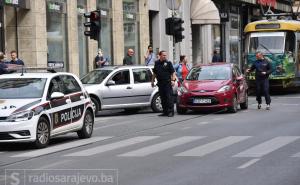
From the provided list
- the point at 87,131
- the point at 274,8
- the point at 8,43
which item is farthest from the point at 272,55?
the point at 274,8

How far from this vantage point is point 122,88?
23062 mm

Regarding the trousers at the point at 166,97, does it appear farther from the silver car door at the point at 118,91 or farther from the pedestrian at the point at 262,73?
the pedestrian at the point at 262,73

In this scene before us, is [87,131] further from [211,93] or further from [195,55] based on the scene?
[195,55]

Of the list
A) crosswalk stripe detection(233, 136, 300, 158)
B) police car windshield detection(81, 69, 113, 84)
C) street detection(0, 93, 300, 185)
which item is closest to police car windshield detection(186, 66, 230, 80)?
police car windshield detection(81, 69, 113, 84)

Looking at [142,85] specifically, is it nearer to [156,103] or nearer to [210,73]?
[156,103]

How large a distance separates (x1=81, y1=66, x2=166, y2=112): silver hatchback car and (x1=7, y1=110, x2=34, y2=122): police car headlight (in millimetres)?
8321

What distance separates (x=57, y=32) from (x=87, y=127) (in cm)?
1426

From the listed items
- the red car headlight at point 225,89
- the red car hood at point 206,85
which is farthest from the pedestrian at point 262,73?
the red car headlight at point 225,89

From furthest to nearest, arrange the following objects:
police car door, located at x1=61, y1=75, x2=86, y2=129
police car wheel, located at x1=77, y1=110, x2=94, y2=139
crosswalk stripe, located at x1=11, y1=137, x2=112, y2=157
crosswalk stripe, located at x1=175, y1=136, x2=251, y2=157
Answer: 1. police car wheel, located at x1=77, y1=110, x2=94, y2=139
2. police car door, located at x1=61, y1=75, x2=86, y2=129
3. crosswalk stripe, located at x1=11, y1=137, x2=112, y2=157
4. crosswalk stripe, located at x1=175, y1=136, x2=251, y2=157

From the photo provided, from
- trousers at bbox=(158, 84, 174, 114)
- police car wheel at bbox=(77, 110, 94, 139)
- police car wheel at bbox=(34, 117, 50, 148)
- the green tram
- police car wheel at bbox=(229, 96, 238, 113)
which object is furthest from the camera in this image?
the green tram

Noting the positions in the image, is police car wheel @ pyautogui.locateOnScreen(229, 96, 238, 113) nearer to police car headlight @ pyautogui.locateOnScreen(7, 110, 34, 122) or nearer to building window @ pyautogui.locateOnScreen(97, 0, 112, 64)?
police car headlight @ pyautogui.locateOnScreen(7, 110, 34, 122)

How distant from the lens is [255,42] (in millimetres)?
33531

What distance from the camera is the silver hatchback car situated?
22672 millimetres

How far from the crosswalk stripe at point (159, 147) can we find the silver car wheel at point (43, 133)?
198 centimetres
